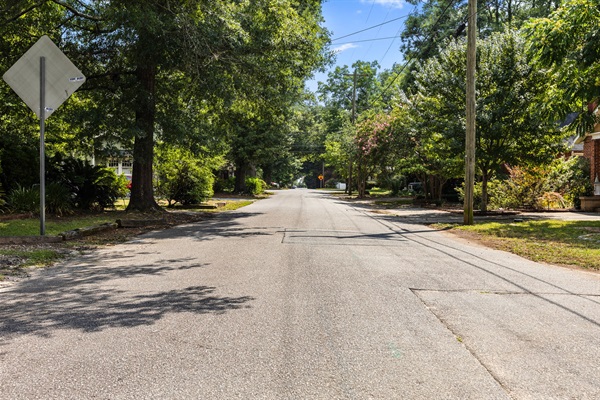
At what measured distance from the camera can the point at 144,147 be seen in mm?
16219

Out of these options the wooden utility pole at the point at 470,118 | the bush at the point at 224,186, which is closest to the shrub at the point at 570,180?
the wooden utility pole at the point at 470,118

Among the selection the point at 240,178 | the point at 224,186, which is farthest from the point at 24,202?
the point at 224,186

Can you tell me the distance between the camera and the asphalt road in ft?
10.4

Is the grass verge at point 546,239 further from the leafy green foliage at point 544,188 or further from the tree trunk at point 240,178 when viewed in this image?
the tree trunk at point 240,178

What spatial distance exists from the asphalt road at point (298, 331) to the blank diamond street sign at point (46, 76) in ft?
11.1

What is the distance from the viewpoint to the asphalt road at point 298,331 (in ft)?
10.4

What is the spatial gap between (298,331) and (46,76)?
7.71 metres

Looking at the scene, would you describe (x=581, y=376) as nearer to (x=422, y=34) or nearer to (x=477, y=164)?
(x=477, y=164)

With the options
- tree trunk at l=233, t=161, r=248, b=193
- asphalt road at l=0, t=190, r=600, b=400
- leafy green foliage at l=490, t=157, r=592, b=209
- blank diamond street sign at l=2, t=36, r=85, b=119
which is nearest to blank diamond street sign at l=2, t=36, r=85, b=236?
blank diamond street sign at l=2, t=36, r=85, b=119

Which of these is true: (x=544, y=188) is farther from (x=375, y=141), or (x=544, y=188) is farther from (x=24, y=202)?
(x=24, y=202)

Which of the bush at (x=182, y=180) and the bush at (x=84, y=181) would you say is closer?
the bush at (x=84, y=181)

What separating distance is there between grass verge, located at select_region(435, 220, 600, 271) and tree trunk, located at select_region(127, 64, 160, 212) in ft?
32.6

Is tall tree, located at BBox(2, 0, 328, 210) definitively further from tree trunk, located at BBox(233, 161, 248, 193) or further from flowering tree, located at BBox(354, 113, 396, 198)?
tree trunk, located at BBox(233, 161, 248, 193)

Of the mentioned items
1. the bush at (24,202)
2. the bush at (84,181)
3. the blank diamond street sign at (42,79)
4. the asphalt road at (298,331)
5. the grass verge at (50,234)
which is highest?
the blank diamond street sign at (42,79)
